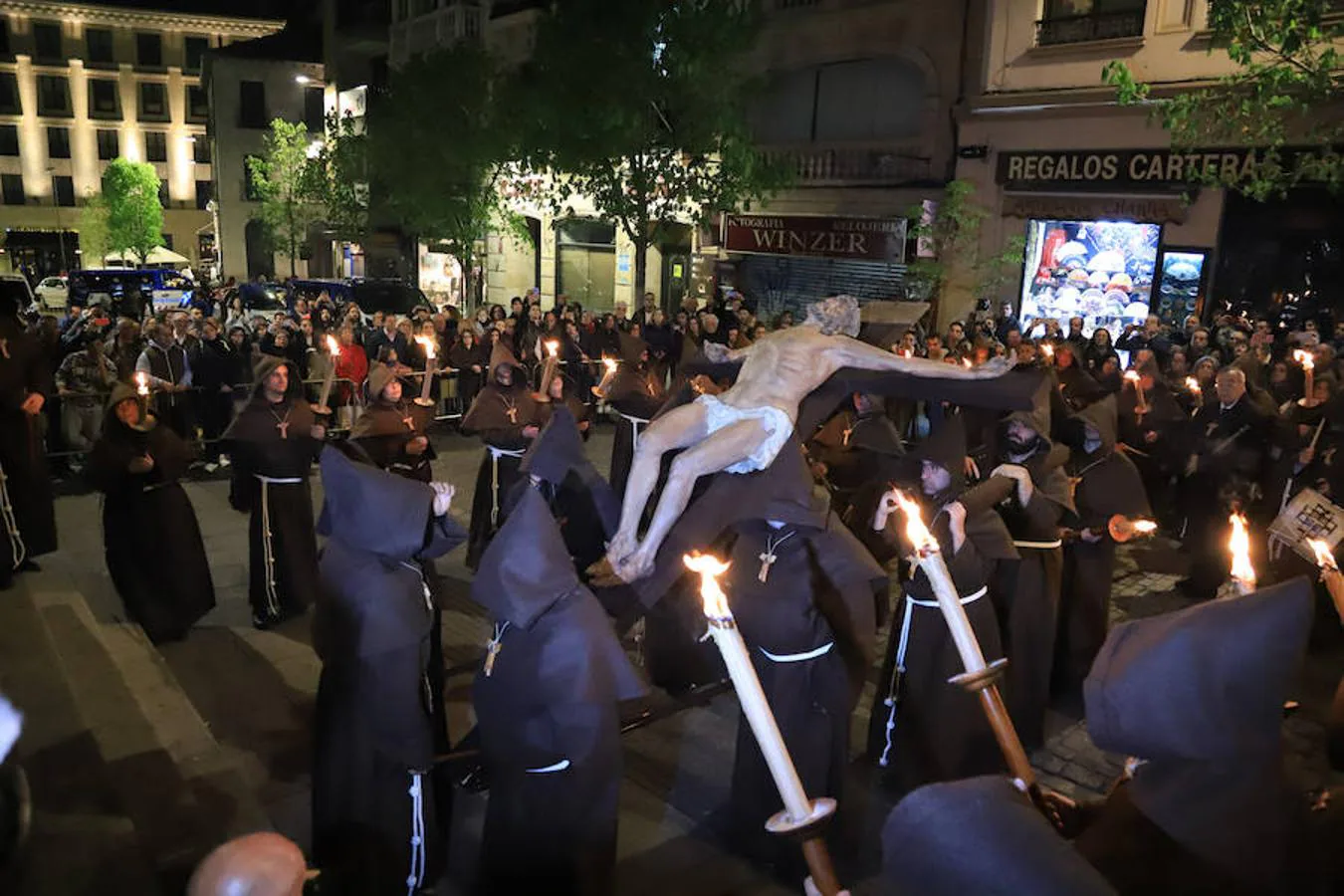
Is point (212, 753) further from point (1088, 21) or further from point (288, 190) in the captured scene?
point (288, 190)

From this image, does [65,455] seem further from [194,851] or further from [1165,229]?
[1165,229]

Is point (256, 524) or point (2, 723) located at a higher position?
point (2, 723)

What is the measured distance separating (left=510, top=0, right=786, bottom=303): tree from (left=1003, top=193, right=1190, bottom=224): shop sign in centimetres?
495

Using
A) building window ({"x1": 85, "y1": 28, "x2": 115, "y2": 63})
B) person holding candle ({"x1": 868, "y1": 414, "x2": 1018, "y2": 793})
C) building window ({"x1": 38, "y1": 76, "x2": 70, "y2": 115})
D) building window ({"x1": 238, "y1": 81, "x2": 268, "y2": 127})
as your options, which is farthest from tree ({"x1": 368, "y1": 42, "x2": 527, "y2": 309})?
building window ({"x1": 38, "y1": 76, "x2": 70, "y2": 115})

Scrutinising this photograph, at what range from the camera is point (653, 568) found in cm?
521

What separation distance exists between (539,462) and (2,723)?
3336mm

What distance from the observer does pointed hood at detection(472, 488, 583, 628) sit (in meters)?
4.11

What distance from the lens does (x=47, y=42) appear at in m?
63.3

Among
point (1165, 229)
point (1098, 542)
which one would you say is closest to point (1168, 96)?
point (1165, 229)

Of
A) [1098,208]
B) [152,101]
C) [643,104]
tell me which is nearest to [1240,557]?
[643,104]

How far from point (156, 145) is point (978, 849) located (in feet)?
249

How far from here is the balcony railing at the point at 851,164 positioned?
878 inches

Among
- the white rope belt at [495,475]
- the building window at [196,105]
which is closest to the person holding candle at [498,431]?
the white rope belt at [495,475]

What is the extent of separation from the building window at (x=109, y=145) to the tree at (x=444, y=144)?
50221 mm
